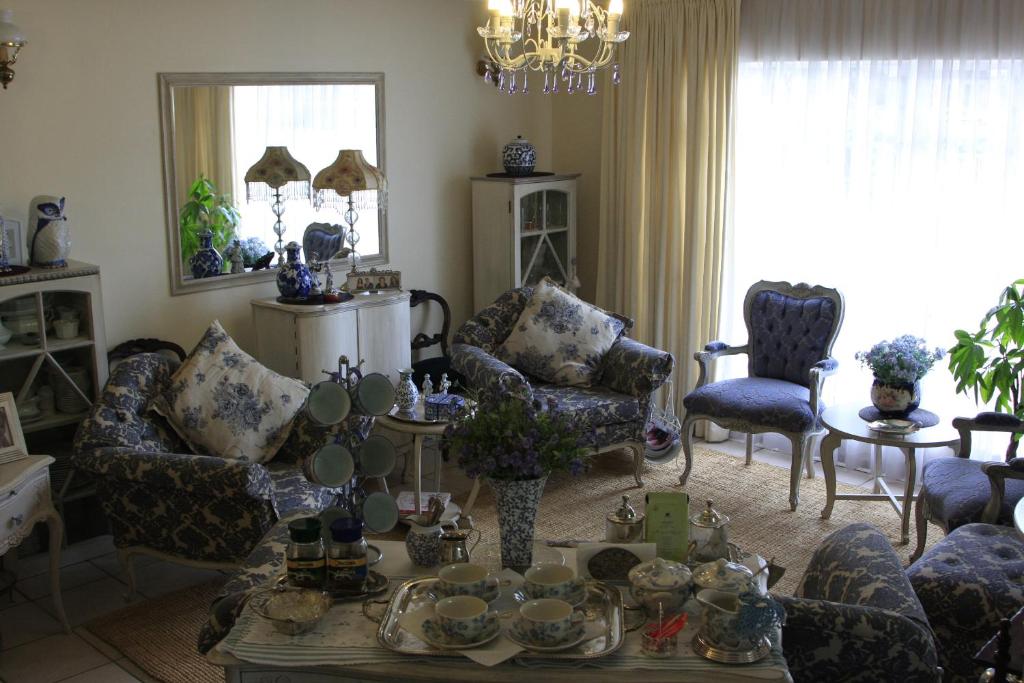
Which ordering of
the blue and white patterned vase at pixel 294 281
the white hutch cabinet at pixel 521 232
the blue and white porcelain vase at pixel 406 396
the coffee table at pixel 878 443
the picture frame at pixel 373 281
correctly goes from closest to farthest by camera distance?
the coffee table at pixel 878 443, the blue and white porcelain vase at pixel 406 396, the blue and white patterned vase at pixel 294 281, the picture frame at pixel 373 281, the white hutch cabinet at pixel 521 232

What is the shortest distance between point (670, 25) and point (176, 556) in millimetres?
3745

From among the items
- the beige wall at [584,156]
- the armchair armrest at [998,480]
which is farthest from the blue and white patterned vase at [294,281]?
the armchair armrest at [998,480]

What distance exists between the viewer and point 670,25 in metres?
5.70

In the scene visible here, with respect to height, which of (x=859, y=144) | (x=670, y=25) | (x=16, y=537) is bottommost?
(x=16, y=537)

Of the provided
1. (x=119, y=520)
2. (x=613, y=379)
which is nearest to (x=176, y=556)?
(x=119, y=520)

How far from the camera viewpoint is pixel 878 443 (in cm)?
448

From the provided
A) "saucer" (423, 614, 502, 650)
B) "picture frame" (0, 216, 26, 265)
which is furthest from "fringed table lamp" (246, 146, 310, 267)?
"saucer" (423, 614, 502, 650)

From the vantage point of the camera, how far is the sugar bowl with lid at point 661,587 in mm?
2438

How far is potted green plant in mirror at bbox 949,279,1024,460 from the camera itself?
4.29 metres

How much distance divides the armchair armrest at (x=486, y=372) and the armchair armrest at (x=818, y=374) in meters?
1.31

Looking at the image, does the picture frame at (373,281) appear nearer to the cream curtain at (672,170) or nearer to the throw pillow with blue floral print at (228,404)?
the throw pillow with blue floral print at (228,404)

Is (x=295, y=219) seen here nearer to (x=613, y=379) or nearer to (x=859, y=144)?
(x=613, y=379)

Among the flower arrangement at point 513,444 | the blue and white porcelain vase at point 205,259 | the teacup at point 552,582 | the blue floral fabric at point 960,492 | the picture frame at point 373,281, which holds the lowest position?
the blue floral fabric at point 960,492

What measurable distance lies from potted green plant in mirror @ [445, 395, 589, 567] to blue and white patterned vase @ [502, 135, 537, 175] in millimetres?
3497
